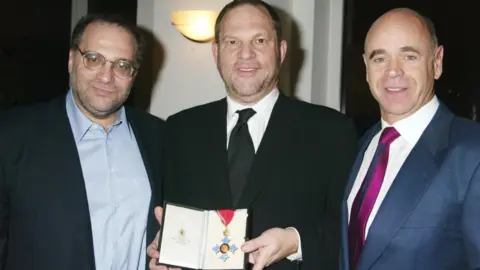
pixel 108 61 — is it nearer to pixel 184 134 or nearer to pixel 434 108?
pixel 184 134

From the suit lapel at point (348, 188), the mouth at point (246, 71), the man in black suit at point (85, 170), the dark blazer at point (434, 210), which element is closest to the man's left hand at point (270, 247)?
the suit lapel at point (348, 188)

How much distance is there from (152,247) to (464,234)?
1009 mm

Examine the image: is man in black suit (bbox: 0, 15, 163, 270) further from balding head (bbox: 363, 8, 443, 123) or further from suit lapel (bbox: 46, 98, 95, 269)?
balding head (bbox: 363, 8, 443, 123)

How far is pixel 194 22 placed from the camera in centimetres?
270

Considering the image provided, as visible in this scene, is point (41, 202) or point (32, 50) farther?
point (32, 50)

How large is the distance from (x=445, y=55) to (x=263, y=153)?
1627mm

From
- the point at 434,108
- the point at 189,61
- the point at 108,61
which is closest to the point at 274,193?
the point at 434,108

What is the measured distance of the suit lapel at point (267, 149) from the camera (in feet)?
5.85

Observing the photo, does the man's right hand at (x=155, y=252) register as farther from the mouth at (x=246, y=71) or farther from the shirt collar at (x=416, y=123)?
the shirt collar at (x=416, y=123)

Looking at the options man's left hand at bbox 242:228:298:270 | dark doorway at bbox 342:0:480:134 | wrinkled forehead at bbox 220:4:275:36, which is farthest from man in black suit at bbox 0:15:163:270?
dark doorway at bbox 342:0:480:134

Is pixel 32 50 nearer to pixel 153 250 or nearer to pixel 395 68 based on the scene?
pixel 153 250

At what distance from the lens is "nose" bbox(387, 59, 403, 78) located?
1.60 meters

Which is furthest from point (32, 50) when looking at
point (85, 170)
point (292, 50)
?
point (292, 50)

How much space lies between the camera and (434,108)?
5.31 ft
